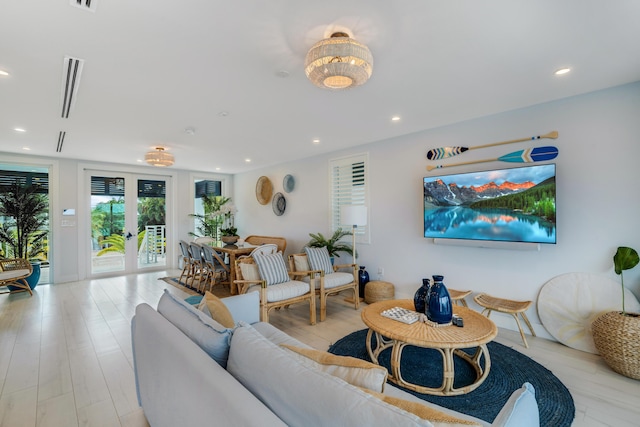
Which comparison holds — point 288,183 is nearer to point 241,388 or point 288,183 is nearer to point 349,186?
point 349,186

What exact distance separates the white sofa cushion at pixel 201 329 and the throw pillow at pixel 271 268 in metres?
1.59

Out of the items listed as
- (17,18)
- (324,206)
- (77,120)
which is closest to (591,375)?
(324,206)

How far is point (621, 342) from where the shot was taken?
2.34 m

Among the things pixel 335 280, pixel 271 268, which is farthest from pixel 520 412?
pixel 335 280

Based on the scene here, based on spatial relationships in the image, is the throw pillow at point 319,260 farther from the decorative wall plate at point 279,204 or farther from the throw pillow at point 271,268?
the decorative wall plate at point 279,204

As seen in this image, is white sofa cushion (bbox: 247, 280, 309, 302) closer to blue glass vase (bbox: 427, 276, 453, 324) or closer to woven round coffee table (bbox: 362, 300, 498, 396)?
woven round coffee table (bbox: 362, 300, 498, 396)

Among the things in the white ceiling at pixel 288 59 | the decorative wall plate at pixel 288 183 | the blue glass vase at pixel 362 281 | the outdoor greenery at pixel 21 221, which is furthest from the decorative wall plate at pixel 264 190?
the outdoor greenery at pixel 21 221

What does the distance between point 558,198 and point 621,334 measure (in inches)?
51.8

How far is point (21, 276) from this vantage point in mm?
4660

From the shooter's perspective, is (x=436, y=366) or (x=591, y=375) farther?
(x=436, y=366)

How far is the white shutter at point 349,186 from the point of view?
481 centimetres

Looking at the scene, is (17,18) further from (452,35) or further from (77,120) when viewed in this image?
(452,35)

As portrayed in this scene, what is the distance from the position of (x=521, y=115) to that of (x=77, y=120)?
524cm

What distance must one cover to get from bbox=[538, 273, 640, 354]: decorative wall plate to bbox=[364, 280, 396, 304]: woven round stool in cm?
176
